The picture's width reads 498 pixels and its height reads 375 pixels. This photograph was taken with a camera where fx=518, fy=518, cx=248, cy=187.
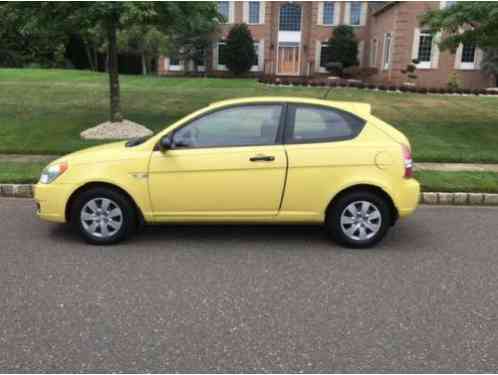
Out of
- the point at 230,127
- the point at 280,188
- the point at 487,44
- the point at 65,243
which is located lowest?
the point at 65,243

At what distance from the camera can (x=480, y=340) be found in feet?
12.4

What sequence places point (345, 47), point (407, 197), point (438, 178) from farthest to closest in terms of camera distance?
point (345, 47) → point (438, 178) → point (407, 197)

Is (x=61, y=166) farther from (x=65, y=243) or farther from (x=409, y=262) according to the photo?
(x=409, y=262)

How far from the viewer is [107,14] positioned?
10562mm

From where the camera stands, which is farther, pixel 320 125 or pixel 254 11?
pixel 254 11

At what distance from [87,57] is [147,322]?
4568 cm

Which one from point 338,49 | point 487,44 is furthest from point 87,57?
point 487,44

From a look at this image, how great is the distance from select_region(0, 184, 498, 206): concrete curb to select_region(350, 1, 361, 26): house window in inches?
1379

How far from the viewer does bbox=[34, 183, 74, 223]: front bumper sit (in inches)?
229

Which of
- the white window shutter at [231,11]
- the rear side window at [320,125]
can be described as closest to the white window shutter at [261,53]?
the white window shutter at [231,11]

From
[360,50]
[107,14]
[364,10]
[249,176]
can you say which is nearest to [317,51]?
[360,50]

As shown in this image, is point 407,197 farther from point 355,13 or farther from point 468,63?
point 355,13

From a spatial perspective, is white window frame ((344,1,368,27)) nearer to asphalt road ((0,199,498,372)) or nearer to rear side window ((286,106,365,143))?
asphalt road ((0,199,498,372))

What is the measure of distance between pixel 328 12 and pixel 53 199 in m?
37.9
